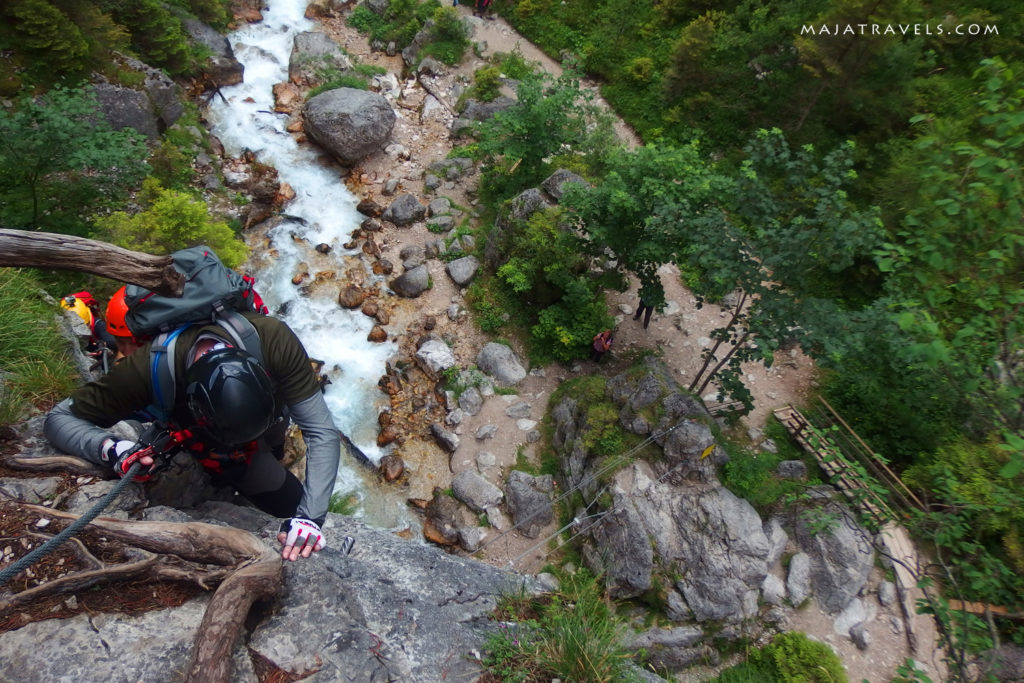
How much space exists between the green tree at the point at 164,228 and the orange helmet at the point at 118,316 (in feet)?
19.5

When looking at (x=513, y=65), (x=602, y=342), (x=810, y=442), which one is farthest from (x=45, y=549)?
(x=513, y=65)

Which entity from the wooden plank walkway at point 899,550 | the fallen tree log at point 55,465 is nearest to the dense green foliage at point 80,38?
the fallen tree log at point 55,465

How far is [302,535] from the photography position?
3.18 metres

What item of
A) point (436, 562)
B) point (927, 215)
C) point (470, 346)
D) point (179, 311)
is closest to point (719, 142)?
point (470, 346)

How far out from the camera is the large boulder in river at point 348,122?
14242mm

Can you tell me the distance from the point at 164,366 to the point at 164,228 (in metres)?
7.04

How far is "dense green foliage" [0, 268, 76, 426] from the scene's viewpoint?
4145mm

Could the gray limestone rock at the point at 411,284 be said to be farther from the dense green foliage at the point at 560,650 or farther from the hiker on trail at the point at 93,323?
the dense green foliage at the point at 560,650

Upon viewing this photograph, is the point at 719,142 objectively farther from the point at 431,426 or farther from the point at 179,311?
the point at 179,311

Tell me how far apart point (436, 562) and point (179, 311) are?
347 cm

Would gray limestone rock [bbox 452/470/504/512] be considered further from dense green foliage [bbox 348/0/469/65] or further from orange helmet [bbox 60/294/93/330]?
dense green foliage [bbox 348/0/469/65]

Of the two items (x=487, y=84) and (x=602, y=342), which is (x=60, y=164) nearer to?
(x=602, y=342)

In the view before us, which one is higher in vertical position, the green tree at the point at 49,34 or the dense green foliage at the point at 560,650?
the dense green foliage at the point at 560,650

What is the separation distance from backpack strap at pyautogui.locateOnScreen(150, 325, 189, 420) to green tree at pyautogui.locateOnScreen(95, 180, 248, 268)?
20.8ft
